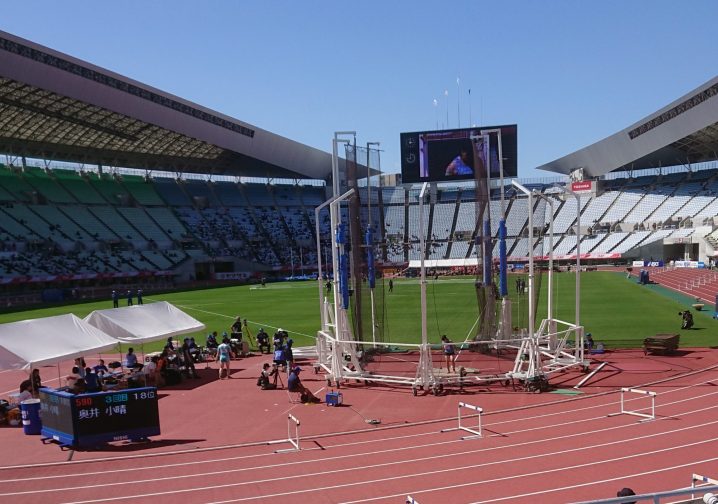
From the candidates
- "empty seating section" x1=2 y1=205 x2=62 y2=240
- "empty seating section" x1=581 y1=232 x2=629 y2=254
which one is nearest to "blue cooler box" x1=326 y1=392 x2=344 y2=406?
"empty seating section" x1=2 y1=205 x2=62 y2=240

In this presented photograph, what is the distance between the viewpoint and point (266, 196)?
8662cm

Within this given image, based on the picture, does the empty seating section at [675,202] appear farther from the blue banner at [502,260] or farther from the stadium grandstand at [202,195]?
the blue banner at [502,260]

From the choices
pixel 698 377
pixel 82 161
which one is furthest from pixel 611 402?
pixel 82 161

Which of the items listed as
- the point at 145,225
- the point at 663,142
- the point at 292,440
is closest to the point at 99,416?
the point at 292,440

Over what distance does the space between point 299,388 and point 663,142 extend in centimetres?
6507

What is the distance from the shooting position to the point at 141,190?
75.6 meters

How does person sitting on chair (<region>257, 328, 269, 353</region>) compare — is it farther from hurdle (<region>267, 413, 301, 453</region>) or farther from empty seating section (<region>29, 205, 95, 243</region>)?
empty seating section (<region>29, 205, 95, 243</region>)

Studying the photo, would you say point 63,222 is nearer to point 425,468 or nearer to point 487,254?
point 487,254

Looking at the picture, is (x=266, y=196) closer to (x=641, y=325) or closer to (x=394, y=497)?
(x=641, y=325)

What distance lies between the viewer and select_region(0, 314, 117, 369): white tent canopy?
1468 centimetres

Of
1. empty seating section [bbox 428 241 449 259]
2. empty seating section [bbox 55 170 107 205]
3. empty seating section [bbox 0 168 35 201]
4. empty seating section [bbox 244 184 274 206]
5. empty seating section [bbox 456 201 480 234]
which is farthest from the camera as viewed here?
empty seating section [bbox 244 184 274 206]

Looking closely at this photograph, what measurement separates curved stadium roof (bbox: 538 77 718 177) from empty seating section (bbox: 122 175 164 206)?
181 feet

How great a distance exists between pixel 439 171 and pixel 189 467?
121 ft

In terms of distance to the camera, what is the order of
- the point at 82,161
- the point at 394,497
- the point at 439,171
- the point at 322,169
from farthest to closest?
the point at 322,169 < the point at 82,161 < the point at 439,171 < the point at 394,497
